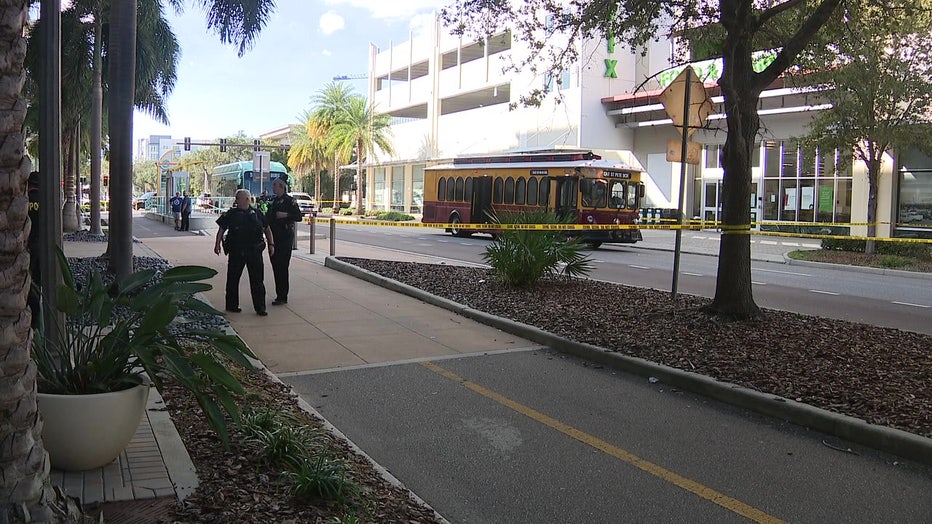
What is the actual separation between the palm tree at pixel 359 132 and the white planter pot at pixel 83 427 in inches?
2170

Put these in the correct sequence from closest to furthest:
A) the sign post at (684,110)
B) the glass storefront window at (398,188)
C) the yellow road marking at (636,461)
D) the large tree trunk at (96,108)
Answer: the yellow road marking at (636,461) → the sign post at (684,110) → the large tree trunk at (96,108) → the glass storefront window at (398,188)

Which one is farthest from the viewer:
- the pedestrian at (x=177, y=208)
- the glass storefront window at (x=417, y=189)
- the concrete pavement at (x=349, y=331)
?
the glass storefront window at (x=417, y=189)

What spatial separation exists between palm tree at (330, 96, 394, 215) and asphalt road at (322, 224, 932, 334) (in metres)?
33.0

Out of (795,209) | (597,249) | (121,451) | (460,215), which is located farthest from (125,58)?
(795,209)

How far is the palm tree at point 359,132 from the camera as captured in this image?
59438mm

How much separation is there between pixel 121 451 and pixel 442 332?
5.53 metres

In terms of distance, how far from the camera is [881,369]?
23.1 feet

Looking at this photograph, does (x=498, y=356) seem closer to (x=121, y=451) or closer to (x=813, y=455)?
(x=813, y=455)

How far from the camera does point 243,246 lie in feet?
34.0

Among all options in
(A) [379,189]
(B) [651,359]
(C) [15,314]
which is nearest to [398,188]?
(A) [379,189]

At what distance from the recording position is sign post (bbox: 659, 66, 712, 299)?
1090cm

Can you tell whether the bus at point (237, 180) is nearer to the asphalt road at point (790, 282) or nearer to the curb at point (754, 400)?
the asphalt road at point (790, 282)

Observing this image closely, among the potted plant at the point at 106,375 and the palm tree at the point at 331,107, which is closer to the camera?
the potted plant at the point at 106,375

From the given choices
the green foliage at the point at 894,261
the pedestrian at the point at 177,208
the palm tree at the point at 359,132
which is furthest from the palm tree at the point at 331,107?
the green foliage at the point at 894,261
